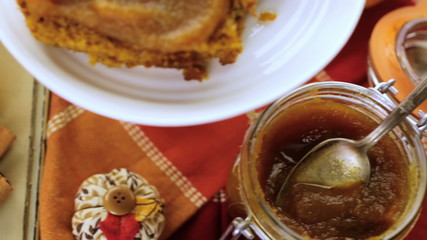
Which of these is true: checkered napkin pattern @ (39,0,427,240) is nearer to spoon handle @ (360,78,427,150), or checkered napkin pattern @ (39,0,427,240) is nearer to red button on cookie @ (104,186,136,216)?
red button on cookie @ (104,186,136,216)

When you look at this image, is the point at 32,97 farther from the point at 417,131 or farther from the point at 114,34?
the point at 417,131

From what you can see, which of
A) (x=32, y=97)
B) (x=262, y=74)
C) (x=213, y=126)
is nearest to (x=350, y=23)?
(x=262, y=74)

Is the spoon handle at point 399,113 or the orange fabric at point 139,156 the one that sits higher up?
the orange fabric at point 139,156

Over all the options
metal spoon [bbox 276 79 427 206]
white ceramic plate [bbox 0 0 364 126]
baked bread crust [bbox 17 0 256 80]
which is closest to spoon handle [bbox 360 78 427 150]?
metal spoon [bbox 276 79 427 206]

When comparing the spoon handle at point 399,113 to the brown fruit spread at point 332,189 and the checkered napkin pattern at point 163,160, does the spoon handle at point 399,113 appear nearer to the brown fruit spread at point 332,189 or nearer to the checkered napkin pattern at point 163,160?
the brown fruit spread at point 332,189

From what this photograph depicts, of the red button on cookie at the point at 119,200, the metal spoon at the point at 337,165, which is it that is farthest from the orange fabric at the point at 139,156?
the metal spoon at the point at 337,165
